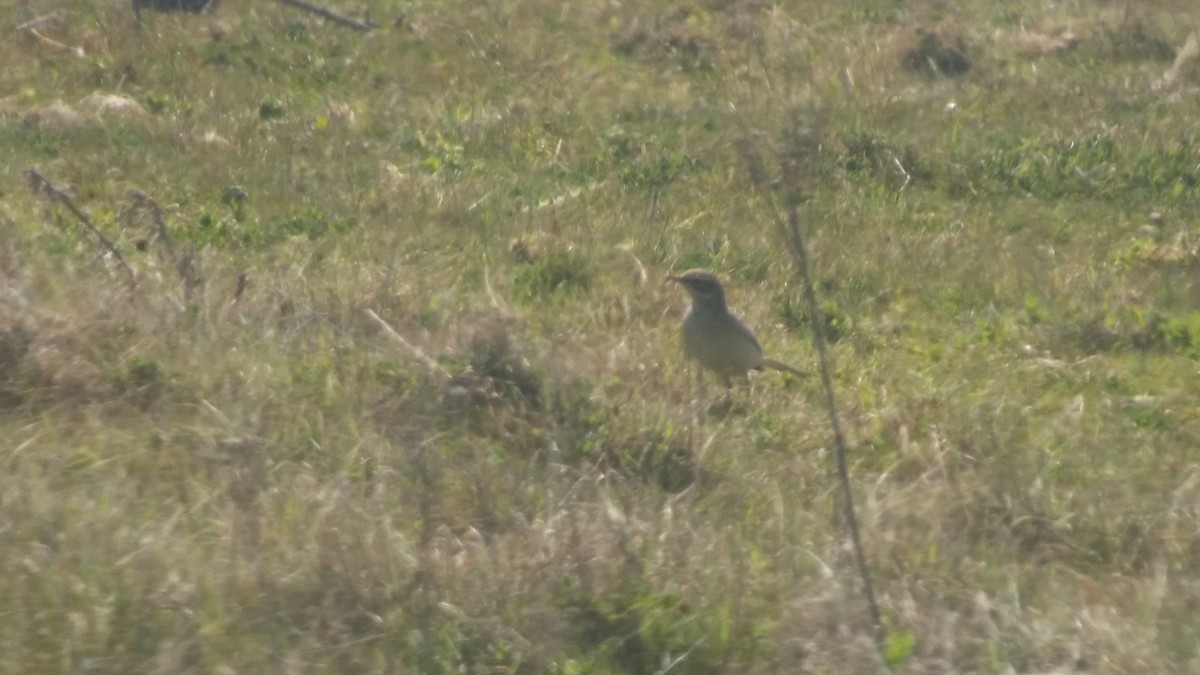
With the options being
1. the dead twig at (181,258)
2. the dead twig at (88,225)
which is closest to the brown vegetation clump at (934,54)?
the dead twig at (181,258)

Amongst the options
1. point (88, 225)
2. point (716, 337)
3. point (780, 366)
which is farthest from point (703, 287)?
point (88, 225)

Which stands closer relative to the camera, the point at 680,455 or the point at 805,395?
the point at 680,455

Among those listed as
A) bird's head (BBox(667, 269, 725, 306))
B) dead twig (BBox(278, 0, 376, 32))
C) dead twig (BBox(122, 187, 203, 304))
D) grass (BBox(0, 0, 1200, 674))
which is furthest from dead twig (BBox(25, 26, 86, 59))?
bird's head (BBox(667, 269, 725, 306))

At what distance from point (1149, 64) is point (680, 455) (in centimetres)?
941

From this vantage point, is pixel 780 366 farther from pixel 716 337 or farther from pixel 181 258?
pixel 181 258

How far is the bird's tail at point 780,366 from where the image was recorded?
8156 millimetres

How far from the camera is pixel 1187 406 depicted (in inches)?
323

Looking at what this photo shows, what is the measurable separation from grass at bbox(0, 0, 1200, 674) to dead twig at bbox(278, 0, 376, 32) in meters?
0.58

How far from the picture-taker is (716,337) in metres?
7.84

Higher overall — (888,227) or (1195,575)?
(1195,575)

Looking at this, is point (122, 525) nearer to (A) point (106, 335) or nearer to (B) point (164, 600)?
(B) point (164, 600)

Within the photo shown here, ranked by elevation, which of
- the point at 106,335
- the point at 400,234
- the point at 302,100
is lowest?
the point at 302,100

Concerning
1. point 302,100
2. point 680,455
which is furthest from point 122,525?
point 302,100

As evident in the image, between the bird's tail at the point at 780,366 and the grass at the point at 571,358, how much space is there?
0.07 metres
